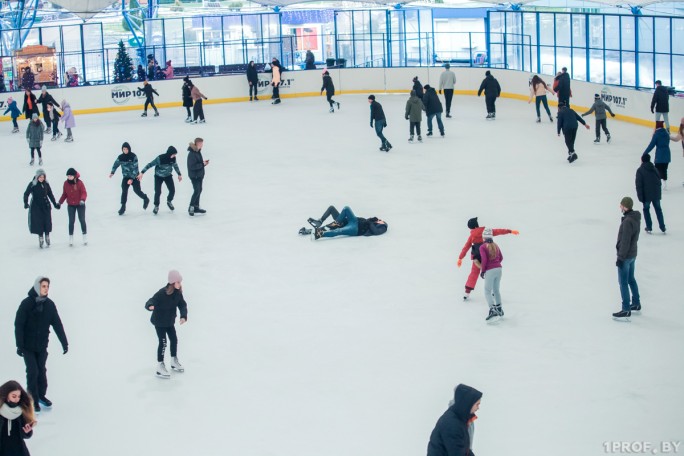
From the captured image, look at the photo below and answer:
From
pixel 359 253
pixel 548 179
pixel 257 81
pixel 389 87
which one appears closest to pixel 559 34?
pixel 389 87

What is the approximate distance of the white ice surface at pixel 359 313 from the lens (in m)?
10.1

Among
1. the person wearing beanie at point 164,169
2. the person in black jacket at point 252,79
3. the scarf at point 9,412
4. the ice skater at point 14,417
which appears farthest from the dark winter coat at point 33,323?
the person in black jacket at point 252,79

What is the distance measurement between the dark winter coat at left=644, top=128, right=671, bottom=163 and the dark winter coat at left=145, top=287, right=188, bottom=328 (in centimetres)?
1013

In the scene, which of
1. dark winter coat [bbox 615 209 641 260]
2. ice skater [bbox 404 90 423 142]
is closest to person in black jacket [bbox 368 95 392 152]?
ice skater [bbox 404 90 423 142]

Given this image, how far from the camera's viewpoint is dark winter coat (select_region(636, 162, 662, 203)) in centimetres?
1588

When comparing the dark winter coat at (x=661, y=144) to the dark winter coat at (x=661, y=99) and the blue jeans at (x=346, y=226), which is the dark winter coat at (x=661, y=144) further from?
the dark winter coat at (x=661, y=99)

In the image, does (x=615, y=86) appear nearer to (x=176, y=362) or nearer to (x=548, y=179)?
(x=548, y=179)

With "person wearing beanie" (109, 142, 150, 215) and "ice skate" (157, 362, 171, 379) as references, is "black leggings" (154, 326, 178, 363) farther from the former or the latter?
"person wearing beanie" (109, 142, 150, 215)

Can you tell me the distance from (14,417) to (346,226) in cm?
Answer: 966

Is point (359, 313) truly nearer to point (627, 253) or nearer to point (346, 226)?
point (627, 253)

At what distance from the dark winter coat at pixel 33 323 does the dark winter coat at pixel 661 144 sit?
11.4m

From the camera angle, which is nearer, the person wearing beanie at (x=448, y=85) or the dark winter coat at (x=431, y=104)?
the dark winter coat at (x=431, y=104)

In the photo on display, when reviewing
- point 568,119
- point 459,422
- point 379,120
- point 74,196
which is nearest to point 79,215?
point 74,196

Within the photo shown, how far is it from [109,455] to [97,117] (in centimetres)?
2575
